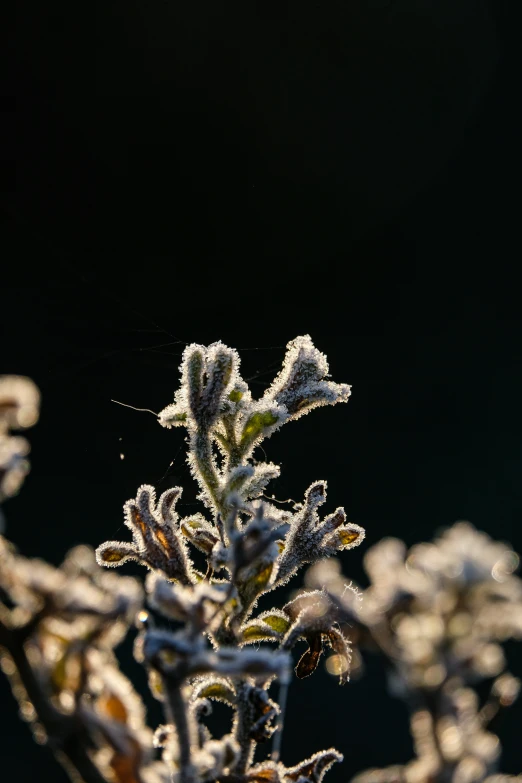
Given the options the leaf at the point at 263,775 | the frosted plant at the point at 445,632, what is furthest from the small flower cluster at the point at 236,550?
the frosted plant at the point at 445,632

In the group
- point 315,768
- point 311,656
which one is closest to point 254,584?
point 311,656

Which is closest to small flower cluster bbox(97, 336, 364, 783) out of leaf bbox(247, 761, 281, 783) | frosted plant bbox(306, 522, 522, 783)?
leaf bbox(247, 761, 281, 783)

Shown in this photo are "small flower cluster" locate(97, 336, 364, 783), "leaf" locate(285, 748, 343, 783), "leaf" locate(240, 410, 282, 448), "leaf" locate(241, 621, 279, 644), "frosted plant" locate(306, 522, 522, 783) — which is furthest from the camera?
"leaf" locate(240, 410, 282, 448)

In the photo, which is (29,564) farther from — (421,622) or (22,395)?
(421,622)

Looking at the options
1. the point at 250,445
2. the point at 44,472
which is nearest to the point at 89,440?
the point at 44,472

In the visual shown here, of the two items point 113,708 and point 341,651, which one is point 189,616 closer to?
point 113,708

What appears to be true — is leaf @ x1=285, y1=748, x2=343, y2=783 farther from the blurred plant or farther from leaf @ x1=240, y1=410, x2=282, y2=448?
leaf @ x1=240, y1=410, x2=282, y2=448
